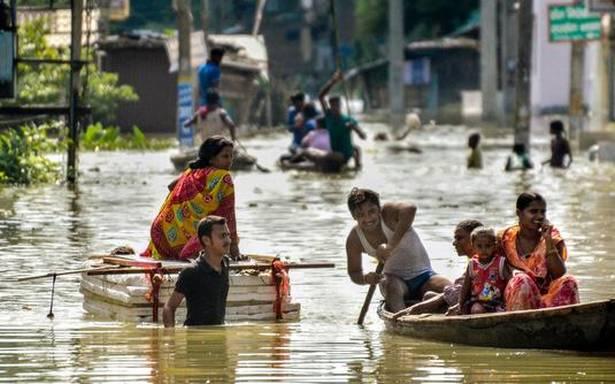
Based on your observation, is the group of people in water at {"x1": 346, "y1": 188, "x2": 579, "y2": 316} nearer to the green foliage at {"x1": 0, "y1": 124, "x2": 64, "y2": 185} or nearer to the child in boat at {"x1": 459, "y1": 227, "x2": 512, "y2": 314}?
the child in boat at {"x1": 459, "y1": 227, "x2": 512, "y2": 314}

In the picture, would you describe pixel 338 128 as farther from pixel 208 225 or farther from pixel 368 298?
pixel 208 225

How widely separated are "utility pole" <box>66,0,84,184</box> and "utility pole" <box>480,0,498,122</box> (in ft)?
108

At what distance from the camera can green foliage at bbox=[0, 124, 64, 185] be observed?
25984 mm

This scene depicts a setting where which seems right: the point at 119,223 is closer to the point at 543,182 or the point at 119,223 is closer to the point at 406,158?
the point at 543,182

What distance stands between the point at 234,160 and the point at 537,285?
18.9 m

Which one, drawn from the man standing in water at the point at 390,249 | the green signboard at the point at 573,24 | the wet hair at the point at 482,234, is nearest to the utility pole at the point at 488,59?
the green signboard at the point at 573,24

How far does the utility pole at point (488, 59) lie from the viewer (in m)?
58.8

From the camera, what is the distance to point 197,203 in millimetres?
12953

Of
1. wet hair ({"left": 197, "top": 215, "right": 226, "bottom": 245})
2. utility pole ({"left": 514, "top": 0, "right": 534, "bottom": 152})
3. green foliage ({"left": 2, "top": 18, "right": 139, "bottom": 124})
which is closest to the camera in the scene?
wet hair ({"left": 197, "top": 215, "right": 226, "bottom": 245})

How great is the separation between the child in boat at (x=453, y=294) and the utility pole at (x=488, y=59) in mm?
46555

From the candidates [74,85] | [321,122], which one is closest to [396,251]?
[74,85]

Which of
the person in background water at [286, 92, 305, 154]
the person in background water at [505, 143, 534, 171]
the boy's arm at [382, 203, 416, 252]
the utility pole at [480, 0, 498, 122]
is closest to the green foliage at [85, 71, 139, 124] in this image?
the person in background water at [286, 92, 305, 154]

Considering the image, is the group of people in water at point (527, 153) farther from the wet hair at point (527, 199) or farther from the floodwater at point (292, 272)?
the wet hair at point (527, 199)

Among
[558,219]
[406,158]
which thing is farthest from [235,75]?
[558,219]
